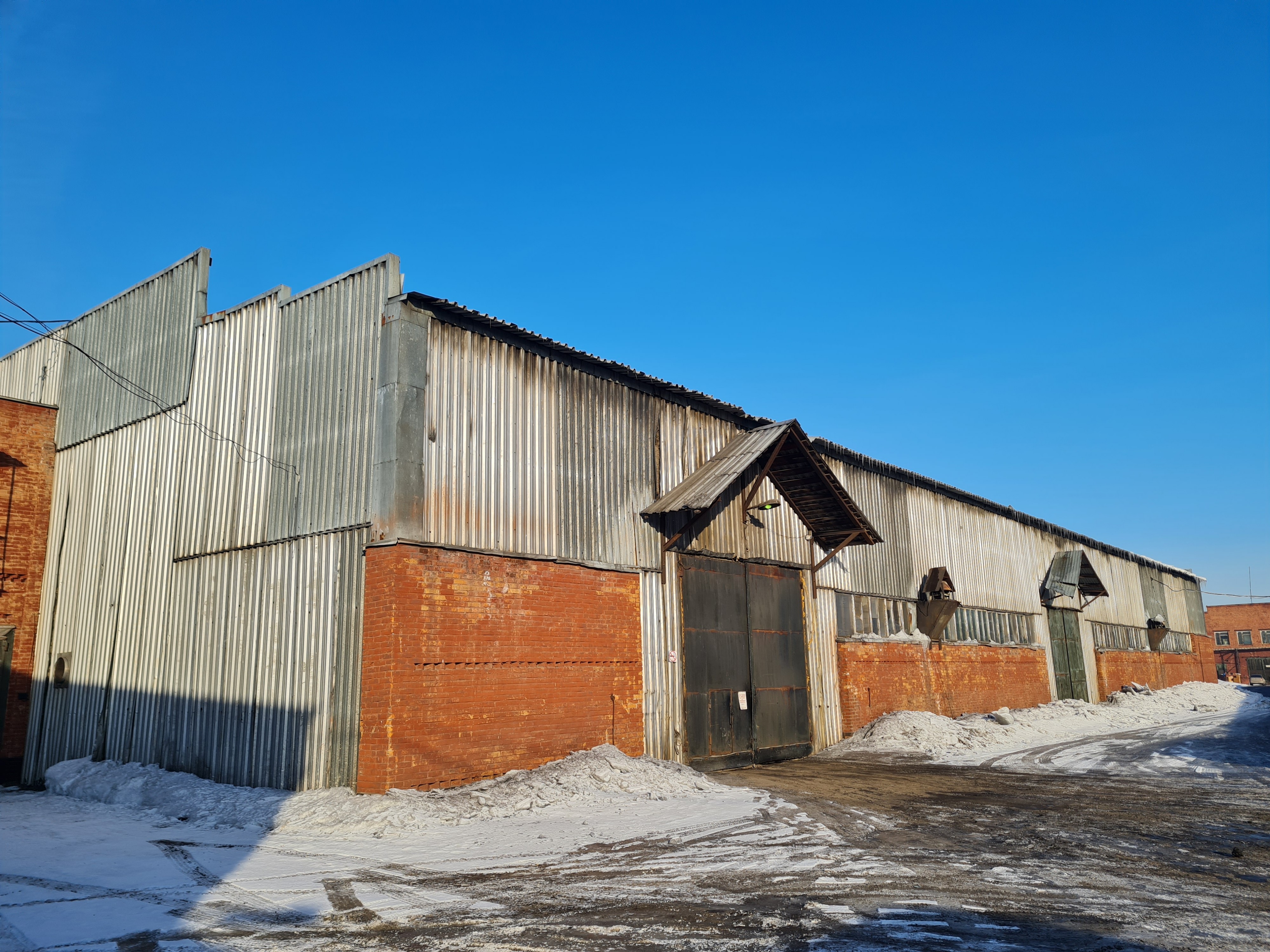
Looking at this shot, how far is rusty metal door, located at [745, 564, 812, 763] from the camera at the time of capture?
18.2 m

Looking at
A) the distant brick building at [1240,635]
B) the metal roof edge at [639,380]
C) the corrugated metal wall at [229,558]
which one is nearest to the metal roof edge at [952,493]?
the metal roof edge at [639,380]

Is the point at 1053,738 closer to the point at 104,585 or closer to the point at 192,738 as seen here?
the point at 192,738

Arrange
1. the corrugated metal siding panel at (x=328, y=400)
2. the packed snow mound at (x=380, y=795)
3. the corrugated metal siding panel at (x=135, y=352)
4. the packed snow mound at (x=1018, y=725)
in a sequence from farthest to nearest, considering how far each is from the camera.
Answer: the packed snow mound at (x=1018, y=725), the corrugated metal siding panel at (x=135, y=352), the corrugated metal siding panel at (x=328, y=400), the packed snow mound at (x=380, y=795)

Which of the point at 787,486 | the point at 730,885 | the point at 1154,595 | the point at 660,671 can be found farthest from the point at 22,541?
the point at 1154,595

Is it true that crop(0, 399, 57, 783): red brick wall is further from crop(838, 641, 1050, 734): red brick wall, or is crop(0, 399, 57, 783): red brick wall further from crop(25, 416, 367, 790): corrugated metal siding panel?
crop(838, 641, 1050, 734): red brick wall

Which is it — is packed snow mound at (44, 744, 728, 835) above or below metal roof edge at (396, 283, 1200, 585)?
below

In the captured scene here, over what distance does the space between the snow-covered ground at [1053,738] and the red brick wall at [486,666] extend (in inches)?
289

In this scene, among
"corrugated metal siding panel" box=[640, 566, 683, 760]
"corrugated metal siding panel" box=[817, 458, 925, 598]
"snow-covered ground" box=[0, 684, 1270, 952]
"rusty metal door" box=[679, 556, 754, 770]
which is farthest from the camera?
"corrugated metal siding panel" box=[817, 458, 925, 598]

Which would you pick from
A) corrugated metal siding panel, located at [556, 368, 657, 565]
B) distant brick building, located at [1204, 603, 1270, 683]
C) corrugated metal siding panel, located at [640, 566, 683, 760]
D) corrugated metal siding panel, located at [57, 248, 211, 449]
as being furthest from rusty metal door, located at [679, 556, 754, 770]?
distant brick building, located at [1204, 603, 1270, 683]

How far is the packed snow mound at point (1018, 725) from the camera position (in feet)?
66.1

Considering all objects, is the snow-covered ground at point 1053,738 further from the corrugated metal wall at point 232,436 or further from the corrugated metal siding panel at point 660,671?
the corrugated metal wall at point 232,436

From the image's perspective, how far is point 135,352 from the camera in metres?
17.3

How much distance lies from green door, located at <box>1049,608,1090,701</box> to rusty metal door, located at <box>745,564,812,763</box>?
17.8 meters

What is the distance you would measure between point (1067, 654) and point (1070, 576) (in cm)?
307
